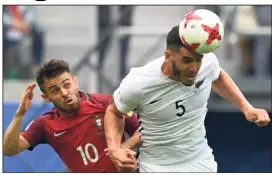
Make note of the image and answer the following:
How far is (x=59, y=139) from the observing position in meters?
7.37

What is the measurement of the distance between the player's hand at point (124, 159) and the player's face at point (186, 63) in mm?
544

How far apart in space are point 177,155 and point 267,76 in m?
4.89

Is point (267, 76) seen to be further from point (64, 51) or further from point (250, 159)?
point (64, 51)

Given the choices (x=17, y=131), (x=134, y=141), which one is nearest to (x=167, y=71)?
(x=134, y=141)

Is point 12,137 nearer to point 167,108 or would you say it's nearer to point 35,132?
point 35,132

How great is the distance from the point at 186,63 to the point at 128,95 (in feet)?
1.48

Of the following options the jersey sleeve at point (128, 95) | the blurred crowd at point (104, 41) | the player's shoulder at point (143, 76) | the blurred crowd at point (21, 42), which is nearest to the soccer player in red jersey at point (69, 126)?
the jersey sleeve at point (128, 95)

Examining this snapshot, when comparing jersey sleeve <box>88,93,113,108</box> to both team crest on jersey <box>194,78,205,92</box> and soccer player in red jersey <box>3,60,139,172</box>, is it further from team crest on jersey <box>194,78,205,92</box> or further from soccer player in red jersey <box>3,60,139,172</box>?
team crest on jersey <box>194,78,205,92</box>

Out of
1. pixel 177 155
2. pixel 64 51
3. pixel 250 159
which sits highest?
pixel 177 155

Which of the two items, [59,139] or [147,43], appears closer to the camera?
[59,139]

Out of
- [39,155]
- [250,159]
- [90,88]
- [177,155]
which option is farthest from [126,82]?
[250,159]

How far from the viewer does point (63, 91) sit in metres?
7.08

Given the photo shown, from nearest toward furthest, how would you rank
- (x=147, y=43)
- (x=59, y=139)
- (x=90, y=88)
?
1. (x=59, y=139)
2. (x=90, y=88)
3. (x=147, y=43)

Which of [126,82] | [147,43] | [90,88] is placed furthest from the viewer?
[147,43]
